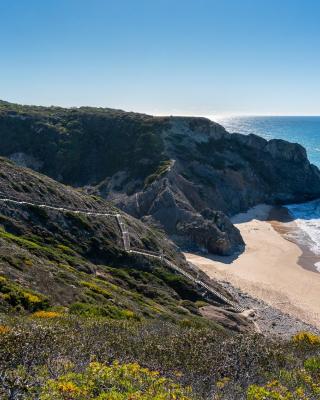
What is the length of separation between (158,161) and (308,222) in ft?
98.0

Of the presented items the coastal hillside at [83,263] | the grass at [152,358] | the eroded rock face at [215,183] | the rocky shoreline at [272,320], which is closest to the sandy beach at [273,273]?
the rocky shoreline at [272,320]

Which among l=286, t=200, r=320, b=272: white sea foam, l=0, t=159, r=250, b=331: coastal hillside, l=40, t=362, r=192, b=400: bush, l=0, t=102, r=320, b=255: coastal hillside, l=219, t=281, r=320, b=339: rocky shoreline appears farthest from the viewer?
l=0, t=102, r=320, b=255: coastal hillside

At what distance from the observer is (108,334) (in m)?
16.8

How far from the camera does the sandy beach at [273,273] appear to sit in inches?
1831

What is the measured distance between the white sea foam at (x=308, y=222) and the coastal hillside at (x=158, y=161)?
454cm

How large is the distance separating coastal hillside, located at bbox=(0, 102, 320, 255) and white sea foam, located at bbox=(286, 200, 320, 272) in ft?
14.9

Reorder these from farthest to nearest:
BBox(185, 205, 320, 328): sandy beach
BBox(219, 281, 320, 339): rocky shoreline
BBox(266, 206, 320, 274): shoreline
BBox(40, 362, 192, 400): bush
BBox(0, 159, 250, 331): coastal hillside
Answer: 1. BBox(266, 206, 320, 274): shoreline
2. BBox(185, 205, 320, 328): sandy beach
3. BBox(219, 281, 320, 339): rocky shoreline
4. BBox(0, 159, 250, 331): coastal hillside
5. BBox(40, 362, 192, 400): bush

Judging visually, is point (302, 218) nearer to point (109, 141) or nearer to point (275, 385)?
point (109, 141)

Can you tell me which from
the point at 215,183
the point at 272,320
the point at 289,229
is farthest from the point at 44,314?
the point at 215,183

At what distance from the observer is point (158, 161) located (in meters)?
87.2

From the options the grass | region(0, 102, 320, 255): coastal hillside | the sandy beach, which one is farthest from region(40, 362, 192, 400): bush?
region(0, 102, 320, 255): coastal hillside

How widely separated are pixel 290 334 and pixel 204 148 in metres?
64.6

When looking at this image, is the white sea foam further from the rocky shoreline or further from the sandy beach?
the rocky shoreline

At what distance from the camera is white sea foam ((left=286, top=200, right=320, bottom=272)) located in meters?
69.2
